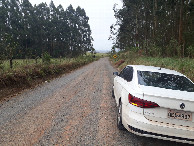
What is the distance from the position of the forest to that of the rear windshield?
1136 centimetres

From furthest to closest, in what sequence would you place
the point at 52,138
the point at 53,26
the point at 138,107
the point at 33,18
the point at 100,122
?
1. the point at 53,26
2. the point at 33,18
3. the point at 100,122
4. the point at 52,138
5. the point at 138,107

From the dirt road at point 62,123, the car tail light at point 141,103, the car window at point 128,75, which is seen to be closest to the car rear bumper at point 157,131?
the car tail light at point 141,103

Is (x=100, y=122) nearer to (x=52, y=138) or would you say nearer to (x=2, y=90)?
(x=52, y=138)

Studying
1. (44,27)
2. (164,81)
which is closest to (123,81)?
(164,81)

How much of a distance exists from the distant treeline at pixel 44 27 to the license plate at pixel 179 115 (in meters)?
A: 39.5

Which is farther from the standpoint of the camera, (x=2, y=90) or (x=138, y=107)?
(x=2, y=90)

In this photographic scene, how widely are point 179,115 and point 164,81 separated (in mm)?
966

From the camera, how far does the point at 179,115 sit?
2725 millimetres

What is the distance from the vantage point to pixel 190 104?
2.69 m

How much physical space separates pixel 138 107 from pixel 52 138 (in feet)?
6.55

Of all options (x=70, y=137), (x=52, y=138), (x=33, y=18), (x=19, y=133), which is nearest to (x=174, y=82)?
(x=70, y=137)

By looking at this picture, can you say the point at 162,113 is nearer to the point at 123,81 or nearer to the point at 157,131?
the point at 157,131

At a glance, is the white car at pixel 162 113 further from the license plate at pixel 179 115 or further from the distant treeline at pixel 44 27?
the distant treeline at pixel 44 27

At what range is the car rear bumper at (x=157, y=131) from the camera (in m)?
2.68
